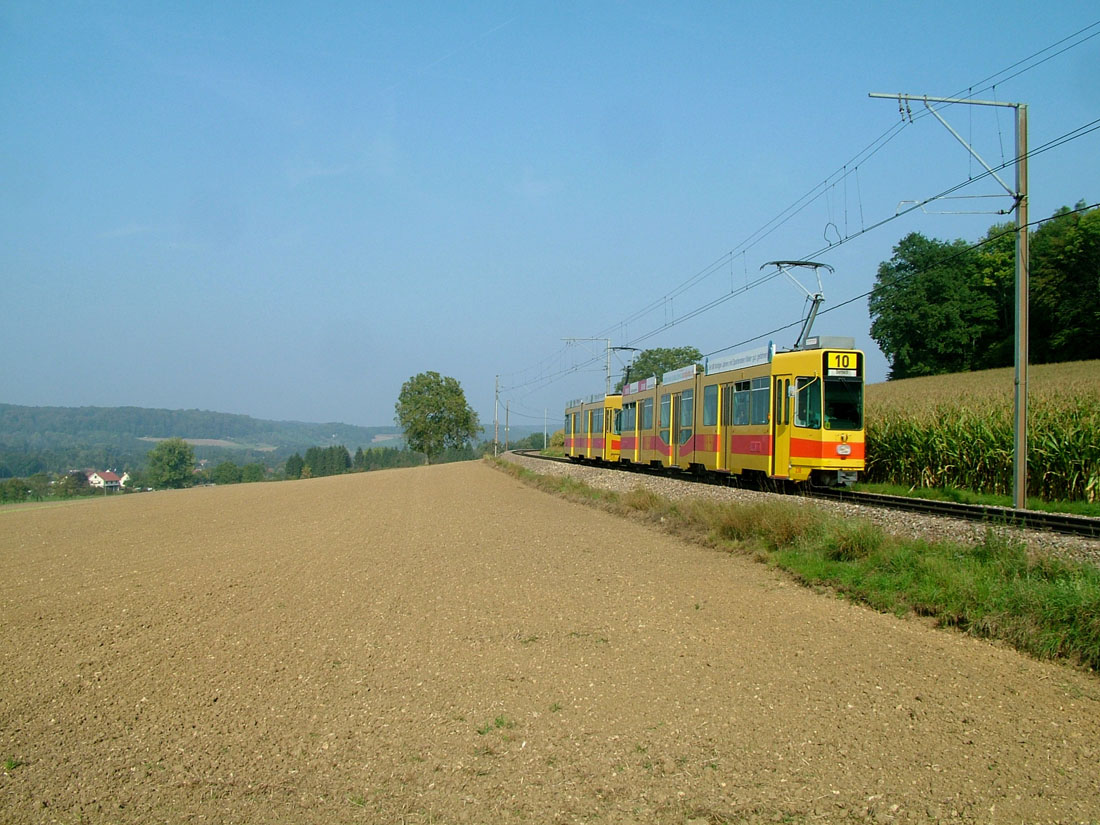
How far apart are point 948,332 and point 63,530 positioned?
199 feet

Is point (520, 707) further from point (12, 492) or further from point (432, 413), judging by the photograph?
point (432, 413)

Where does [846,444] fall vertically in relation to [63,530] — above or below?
above

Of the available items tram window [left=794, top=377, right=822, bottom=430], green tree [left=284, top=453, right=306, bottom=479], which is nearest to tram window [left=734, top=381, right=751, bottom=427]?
tram window [left=794, top=377, right=822, bottom=430]

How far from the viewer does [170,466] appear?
80125 millimetres

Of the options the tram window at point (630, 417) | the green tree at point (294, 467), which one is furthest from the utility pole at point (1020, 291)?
the green tree at point (294, 467)

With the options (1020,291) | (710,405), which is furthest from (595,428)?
(1020,291)

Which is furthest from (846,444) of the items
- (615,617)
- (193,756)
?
(193,756)

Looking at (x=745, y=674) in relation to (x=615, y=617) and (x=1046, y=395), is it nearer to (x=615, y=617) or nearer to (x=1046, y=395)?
(x=615, y=617)

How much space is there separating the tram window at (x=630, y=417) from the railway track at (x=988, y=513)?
15535 millimetres

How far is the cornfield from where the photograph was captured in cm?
1864

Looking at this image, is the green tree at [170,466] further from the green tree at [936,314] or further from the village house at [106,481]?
the green tree at [936,314]

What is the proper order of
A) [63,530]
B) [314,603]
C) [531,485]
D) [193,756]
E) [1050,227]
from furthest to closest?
[1050,227], [531,485], [63,530], [314,603], [193,756]

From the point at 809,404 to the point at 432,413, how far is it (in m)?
90.5

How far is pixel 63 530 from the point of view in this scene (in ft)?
73.8
